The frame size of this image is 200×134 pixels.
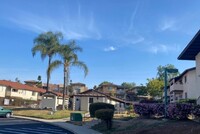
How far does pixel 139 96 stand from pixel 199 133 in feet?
258

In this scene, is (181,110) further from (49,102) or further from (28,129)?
(49,102)

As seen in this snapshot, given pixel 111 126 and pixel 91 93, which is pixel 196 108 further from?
pixel 91 93

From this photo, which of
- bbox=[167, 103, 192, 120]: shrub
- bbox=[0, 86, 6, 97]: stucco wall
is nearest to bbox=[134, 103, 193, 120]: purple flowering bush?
bbox=[167, 103, 192, 120]: shrub

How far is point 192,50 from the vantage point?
19.4 meters

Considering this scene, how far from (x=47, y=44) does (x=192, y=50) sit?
35.6m

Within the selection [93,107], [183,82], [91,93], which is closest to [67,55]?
[91,93]

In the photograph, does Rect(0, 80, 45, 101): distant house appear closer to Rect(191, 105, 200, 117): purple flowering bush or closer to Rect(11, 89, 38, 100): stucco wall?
Rect(11, 89, 38, 100): stucco wall

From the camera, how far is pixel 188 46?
Result: 1847 cm

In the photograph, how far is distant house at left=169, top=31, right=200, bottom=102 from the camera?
18.8 metres

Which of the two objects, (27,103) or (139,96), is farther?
(139,96)

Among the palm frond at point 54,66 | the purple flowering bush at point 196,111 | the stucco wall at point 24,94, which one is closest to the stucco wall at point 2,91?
the stucco wall at point 24,94

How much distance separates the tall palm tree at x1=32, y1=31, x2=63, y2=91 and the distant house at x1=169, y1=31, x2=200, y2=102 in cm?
2203

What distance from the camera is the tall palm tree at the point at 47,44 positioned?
50.0 metres

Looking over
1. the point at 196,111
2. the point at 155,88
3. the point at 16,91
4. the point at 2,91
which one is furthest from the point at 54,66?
the point at 155,88
